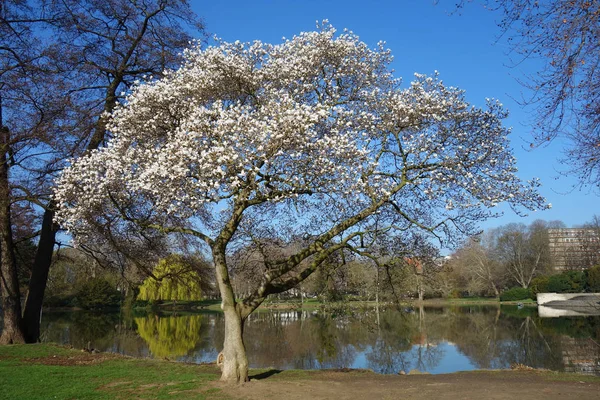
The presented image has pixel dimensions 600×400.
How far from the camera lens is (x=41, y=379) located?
10367 millimetres

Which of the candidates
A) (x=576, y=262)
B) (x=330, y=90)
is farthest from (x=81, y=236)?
(x=576, y=262)

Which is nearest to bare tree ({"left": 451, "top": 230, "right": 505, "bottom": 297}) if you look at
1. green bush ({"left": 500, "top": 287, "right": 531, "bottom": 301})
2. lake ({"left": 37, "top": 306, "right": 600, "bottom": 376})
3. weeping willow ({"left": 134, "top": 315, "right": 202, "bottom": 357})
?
green bush ({"left": 500, "top": 287, "right": 531, "bottom": 301})

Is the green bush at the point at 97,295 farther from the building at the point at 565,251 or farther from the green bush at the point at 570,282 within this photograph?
the building at the point at 565,251

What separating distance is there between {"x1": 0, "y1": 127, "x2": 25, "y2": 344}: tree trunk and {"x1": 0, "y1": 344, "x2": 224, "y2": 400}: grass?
152 cm

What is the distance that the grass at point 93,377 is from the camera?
909cm

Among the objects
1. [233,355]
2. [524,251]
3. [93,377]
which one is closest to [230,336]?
[233,355]

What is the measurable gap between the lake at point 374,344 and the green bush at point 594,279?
22.2 metres

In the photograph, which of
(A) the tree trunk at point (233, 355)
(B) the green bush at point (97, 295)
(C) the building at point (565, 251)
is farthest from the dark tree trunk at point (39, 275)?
(C) the building at point (565, 251)

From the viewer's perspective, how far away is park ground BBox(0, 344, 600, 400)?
353 inches

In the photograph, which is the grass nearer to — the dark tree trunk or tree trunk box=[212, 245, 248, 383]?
tree trunk box=[212, 245, 248, 383]

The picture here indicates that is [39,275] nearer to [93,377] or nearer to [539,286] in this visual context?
[93,377]

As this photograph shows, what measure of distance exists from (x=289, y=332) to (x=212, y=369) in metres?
15.3

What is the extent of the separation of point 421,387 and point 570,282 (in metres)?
53.5

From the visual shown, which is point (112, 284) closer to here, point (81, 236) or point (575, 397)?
point (81, 236)
